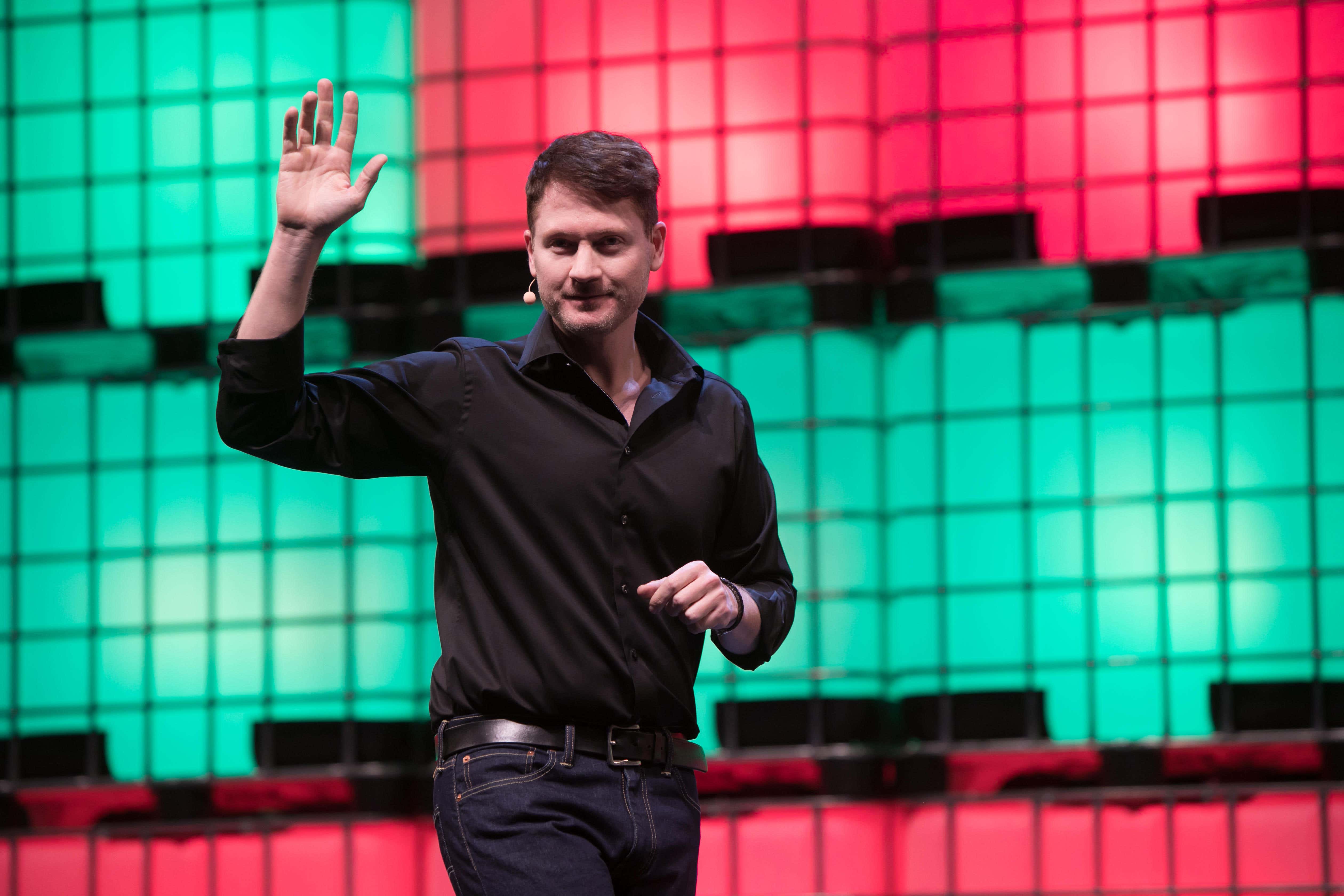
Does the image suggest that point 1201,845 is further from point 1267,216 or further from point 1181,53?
point 1181,53

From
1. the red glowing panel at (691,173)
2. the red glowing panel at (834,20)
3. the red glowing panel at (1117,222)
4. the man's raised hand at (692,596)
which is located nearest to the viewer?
the man's raised hand at (692,596)

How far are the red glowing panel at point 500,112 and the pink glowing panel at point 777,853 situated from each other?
370cm

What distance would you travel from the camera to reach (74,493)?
7.92 meters

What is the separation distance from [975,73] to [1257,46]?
53.1 inches

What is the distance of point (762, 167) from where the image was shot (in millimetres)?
7527

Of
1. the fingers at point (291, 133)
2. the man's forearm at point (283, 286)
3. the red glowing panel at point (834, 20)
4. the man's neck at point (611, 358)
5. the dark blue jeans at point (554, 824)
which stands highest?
the red glowing panel at point (834, 20)

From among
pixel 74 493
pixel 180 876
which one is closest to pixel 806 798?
pixel 180 876

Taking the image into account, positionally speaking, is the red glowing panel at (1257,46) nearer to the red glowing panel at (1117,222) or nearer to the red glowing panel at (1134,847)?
the red glowing panel at (1117,222)

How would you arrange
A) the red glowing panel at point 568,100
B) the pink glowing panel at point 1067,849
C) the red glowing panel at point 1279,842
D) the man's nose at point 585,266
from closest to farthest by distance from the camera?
the man's nose at point 585,266 → the red glowing panel at point 1279,842 → the pink glowing panel at point 1067,849 → the red glowing panel at point 568,100

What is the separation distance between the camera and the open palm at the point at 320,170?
2250 millimetres

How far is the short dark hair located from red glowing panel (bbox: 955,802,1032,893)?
5.49 meters

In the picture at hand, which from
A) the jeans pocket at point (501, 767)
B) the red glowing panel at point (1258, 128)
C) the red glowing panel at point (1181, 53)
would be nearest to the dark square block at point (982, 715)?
the red glowing panel at point (1258, 128)

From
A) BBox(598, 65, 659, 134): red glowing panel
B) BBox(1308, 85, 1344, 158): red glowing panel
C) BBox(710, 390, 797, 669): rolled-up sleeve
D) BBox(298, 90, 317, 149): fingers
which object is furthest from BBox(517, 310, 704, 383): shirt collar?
BBox(1308, 85, 1344, 158): red glowing panel

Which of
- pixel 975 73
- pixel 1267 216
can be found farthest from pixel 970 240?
pixel 1267 216
